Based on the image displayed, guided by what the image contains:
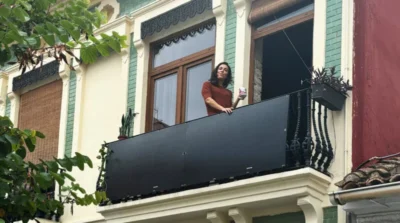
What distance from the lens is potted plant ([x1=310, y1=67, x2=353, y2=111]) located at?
9336 mm

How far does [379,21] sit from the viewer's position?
407 inches

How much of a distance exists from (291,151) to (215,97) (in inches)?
72.8

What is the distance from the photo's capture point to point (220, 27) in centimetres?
1181

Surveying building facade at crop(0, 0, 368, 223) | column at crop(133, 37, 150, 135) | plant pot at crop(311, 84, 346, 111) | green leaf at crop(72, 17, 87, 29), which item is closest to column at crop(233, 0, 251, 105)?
building facade at crop(0, 0, 368, 223)

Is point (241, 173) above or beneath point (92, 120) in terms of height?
beneath

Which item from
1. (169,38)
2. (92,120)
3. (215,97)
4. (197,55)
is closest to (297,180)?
(215,97)

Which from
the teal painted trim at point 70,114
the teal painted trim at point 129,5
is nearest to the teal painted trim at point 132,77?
the teal painted trim at point 129,5

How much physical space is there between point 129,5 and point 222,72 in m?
3.46

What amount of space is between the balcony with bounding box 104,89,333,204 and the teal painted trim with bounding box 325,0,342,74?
57 cm

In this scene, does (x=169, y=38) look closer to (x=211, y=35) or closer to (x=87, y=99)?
(x=211, y=35)

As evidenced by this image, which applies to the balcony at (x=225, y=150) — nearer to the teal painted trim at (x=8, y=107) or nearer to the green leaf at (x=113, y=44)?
the green leaf at (x=113, y=44)

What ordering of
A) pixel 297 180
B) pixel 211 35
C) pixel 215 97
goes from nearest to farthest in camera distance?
pixel 297 180
pixel 215 97
pixel 211 35

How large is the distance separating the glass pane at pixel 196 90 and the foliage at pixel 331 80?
2.72 m

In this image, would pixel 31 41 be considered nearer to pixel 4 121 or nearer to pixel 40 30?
pixel 40 30
